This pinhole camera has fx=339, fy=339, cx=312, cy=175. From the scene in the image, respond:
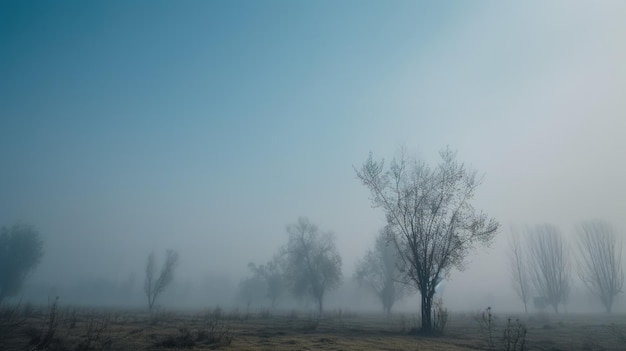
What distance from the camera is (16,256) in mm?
54062

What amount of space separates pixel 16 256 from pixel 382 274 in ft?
198

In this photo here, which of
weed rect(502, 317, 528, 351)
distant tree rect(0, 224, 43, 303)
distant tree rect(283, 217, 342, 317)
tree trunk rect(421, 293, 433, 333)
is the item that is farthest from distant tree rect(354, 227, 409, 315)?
distant tree rect(0, 224, 43, 303)

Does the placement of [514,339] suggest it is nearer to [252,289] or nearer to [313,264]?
[313,264]

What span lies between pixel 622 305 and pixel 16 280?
151198 mm

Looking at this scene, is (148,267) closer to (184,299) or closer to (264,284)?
(264,284)

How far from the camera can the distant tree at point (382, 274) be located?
59.3 m

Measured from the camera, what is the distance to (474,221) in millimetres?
23547

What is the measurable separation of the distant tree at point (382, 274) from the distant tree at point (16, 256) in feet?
181

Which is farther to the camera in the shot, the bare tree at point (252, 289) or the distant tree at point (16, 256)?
the bare tree at point (252, 289)

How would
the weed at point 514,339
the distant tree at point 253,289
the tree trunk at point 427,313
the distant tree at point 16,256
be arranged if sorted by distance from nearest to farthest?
1. the weed at point 514,339
2. the tree trunk at point 427,313
3. the distant tree at point 16,256
4. the distant tree at point 253,289

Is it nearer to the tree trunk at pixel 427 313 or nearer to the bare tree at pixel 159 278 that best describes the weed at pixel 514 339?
the tree trunk at pixel 427 313

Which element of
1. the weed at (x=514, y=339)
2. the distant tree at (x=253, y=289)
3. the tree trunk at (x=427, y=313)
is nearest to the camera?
the weed at (x=514, y=339)

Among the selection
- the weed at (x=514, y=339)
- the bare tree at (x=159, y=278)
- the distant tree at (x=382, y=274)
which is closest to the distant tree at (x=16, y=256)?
the bare tree at (x=159, y=278)

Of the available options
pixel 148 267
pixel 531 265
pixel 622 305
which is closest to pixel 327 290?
pixel 148 267
